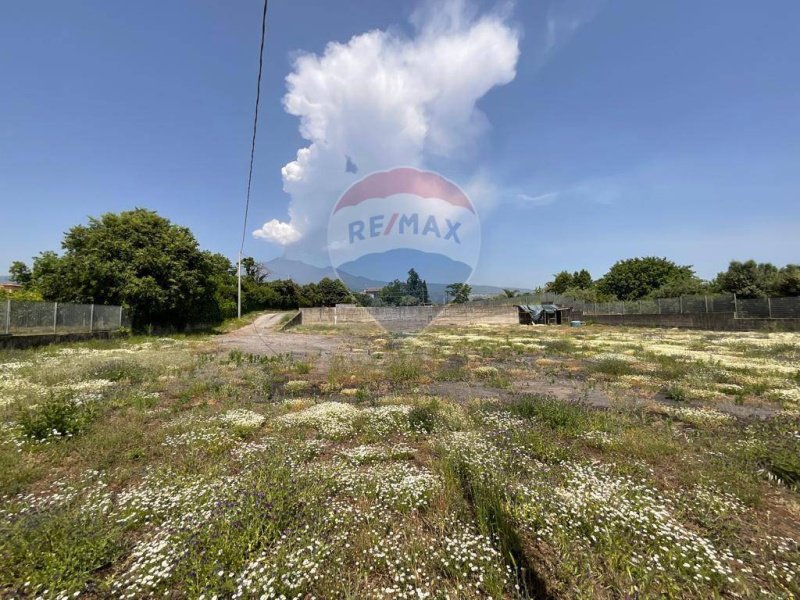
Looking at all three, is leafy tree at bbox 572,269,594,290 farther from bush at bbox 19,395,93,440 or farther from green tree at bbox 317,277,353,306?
bush at bbox 19,395,93,440

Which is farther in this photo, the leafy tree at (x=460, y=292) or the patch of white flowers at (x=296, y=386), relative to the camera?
the leafy tree at (x=460, y=292)

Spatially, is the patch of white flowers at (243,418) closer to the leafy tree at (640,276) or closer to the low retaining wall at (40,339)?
the low retaining wall at (40,339)

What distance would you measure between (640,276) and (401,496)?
83.9m

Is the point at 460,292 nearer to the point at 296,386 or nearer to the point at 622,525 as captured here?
the point at 296,386

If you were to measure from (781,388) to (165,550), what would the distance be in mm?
13275

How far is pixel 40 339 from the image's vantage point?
640 inches

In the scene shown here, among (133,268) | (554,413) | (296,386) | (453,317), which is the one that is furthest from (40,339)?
(453,317)

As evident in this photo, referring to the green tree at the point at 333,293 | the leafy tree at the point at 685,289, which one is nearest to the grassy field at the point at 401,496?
the leafy tree at the point at 685,289

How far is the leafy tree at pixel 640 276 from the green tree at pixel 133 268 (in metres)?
78.2

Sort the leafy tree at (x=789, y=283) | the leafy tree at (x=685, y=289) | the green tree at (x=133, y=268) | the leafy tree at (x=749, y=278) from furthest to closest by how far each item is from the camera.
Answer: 1. the leafy tree at (x=685, y=289)
2. the leafy tree at (x=749, y=278)
3. the leafy tree at (x=789, y=283)
4. the green tree at (x=133, y=268)

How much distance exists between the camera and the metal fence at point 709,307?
23406 mm

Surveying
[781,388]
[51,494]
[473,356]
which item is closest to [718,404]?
[781,388]

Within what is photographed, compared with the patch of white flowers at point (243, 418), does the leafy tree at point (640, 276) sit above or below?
above

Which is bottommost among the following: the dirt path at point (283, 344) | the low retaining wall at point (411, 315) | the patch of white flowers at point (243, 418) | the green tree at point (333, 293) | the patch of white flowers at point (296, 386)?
the patch of white flowers at point (296, 386)
